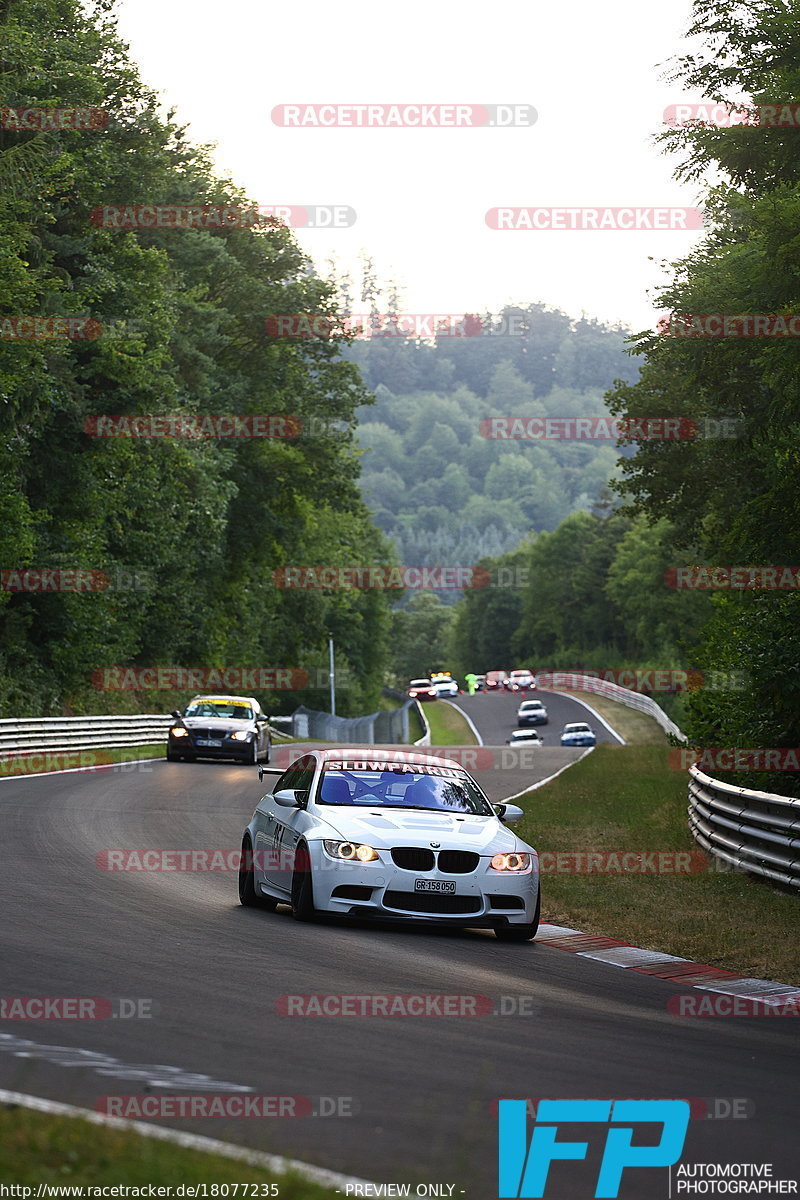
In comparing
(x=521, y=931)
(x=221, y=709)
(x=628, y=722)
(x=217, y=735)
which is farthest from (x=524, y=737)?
(x=521, y=931)

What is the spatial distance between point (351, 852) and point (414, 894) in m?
0.58

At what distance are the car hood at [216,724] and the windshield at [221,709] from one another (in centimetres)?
40

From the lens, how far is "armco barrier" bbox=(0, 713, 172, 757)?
35.3m

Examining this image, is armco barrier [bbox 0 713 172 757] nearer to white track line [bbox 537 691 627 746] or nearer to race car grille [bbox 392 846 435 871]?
race car grille [bbox 392 846 435 871]

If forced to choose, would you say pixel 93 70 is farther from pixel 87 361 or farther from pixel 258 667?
pixel 258 667

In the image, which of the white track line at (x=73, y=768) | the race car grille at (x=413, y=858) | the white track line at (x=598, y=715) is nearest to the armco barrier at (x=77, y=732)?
the white track line at (x=73, y=768)

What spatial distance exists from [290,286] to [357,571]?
3858cm

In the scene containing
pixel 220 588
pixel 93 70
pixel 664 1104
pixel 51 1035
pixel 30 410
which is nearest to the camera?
pixel 664 1104

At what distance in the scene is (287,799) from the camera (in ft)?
42.7

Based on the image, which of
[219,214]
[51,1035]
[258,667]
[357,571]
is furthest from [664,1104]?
[357,571]

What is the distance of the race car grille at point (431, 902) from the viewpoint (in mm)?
12078

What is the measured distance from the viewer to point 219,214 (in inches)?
2376

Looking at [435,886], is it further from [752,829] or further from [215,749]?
[215,749]

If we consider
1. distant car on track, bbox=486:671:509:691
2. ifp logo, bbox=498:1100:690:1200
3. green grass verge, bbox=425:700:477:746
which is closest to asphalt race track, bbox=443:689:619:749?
green grass verge, bbox=425:700:477:746
